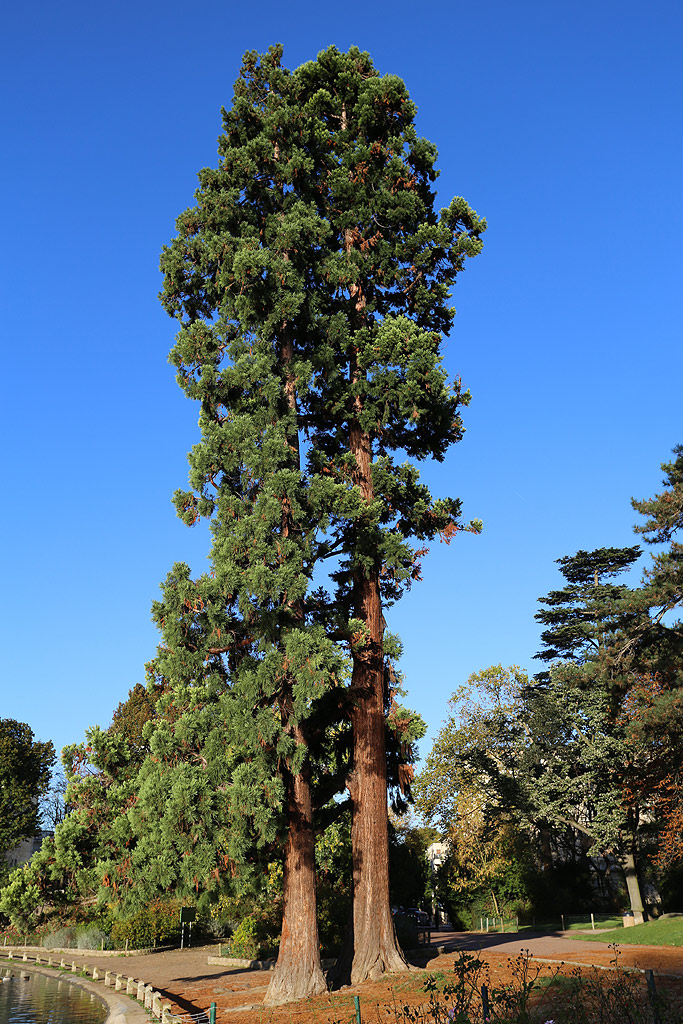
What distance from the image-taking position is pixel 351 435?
1873cm

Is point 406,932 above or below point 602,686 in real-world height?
below

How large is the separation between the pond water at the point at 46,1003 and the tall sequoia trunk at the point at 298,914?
350 centimetres

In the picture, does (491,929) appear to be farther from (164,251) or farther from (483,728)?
(164,251)

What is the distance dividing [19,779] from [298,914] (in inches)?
1640

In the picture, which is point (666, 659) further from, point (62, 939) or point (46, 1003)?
point (62, 939)

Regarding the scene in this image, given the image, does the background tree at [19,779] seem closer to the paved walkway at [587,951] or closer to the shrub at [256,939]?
the shrub at [256,939]

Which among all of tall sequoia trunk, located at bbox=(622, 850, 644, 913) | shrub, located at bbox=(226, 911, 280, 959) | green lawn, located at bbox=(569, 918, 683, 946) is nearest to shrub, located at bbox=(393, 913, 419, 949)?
shrub, located at bbox=(226, 911, 280, 959)

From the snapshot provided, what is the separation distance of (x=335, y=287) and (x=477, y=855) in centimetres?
2742

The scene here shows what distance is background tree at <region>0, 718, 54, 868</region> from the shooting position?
47719 millimetres

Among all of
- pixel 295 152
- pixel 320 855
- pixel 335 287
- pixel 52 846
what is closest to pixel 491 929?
pixel 320 855

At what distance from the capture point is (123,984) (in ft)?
63.0

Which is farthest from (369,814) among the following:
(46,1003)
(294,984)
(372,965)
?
(46,1003)

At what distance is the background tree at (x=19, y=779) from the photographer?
157ft

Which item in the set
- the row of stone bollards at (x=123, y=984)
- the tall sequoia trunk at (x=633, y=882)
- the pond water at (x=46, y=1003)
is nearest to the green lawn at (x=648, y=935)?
the tall sequoia trunk at (x=633, y=882)
